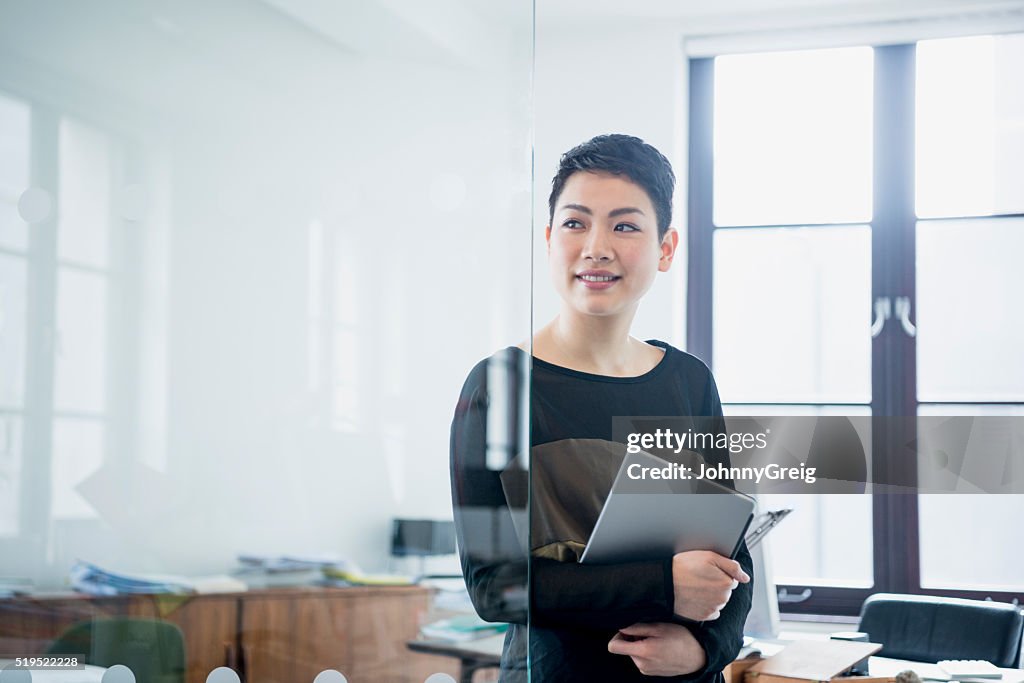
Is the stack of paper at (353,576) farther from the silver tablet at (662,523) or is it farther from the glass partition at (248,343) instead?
the silver tablet at (662,523)

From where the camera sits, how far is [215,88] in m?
0.92

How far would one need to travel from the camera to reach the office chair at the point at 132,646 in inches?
35.7

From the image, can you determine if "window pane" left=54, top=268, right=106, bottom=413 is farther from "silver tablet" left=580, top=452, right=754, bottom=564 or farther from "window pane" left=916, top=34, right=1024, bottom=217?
"window pane" left=916, top=34, right=1024, bottom=217

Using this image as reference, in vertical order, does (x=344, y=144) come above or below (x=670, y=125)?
below

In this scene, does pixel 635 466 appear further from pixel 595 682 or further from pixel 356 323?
pixel 356 323

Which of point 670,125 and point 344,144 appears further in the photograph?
point 670,125

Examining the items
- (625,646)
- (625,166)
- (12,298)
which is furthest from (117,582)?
(625,166)

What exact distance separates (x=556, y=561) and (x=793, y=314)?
163 cm

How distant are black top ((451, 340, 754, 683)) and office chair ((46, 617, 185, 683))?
290 millimetres

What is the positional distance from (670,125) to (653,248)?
1.26m

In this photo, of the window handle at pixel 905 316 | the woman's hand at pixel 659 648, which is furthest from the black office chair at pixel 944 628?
the woman's hand at pixel 659 648

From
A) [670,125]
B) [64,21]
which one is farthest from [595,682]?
[670,125]

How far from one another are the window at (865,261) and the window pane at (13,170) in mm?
2044

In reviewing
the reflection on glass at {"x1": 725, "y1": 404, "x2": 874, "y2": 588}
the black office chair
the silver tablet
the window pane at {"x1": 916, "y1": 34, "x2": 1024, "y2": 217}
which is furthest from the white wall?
the window pane at {"x1": 916, "y1": 34, "x2": 1024, "y2": 217}
